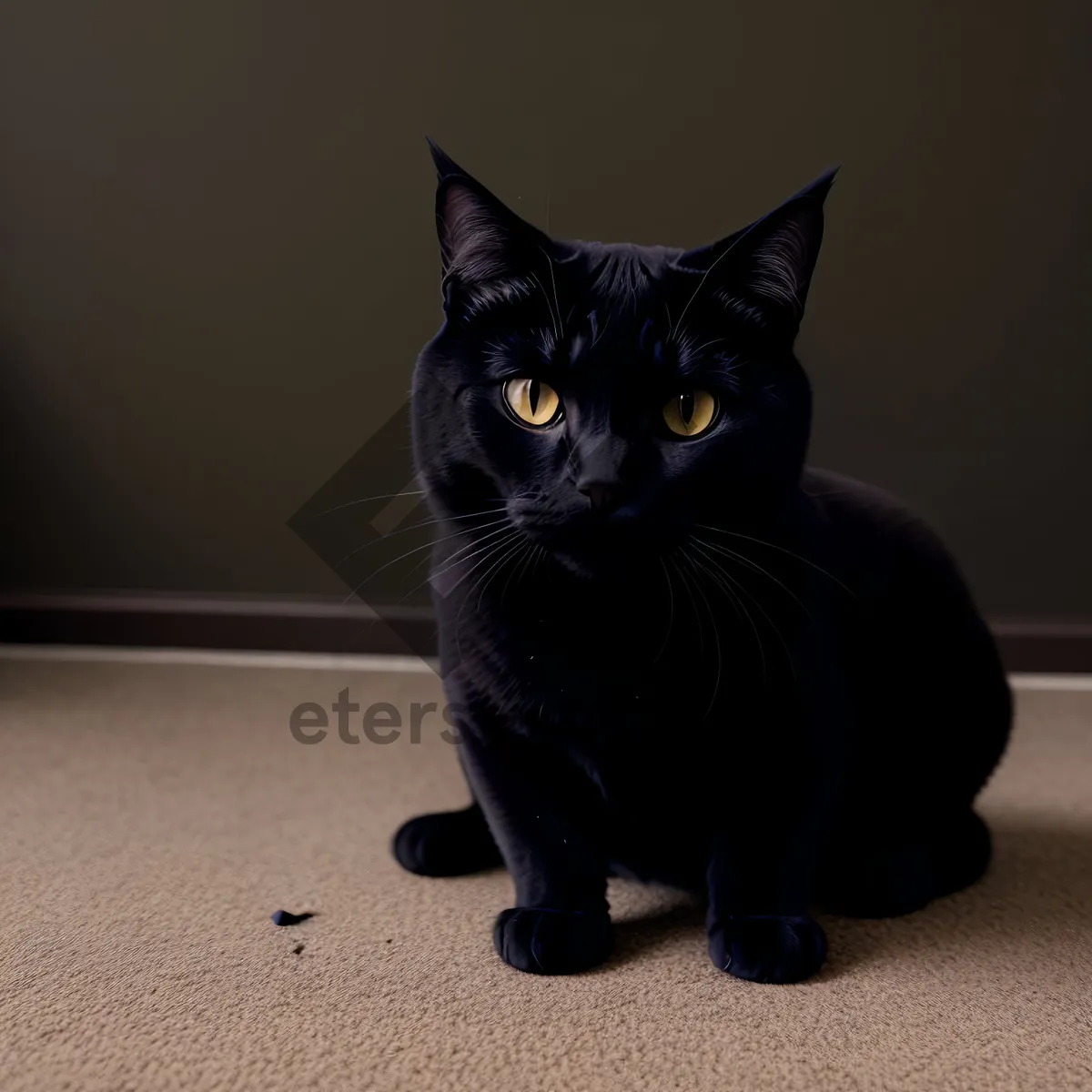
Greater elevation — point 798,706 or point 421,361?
point 421,361

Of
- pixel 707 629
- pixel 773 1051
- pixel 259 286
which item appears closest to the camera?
pixel 773 1051

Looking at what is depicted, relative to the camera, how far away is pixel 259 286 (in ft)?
5.83

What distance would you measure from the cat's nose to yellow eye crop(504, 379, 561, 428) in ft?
0.25

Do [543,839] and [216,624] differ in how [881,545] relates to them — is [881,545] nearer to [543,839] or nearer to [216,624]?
[543,839]

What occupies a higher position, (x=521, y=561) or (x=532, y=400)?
(x=532, y=400)

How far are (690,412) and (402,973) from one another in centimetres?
47

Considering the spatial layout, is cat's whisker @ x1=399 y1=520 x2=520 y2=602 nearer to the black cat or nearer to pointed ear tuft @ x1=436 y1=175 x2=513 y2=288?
the black cat

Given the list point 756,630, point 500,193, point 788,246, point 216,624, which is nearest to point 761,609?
point 756,630

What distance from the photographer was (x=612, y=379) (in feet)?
2.34

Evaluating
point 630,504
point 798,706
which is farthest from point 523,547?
point 798,706

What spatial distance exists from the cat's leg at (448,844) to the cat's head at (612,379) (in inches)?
14.0

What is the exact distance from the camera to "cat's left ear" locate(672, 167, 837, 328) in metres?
0.74

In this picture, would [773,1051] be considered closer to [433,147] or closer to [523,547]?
[523,547]

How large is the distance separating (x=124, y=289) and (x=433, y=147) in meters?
1.23
